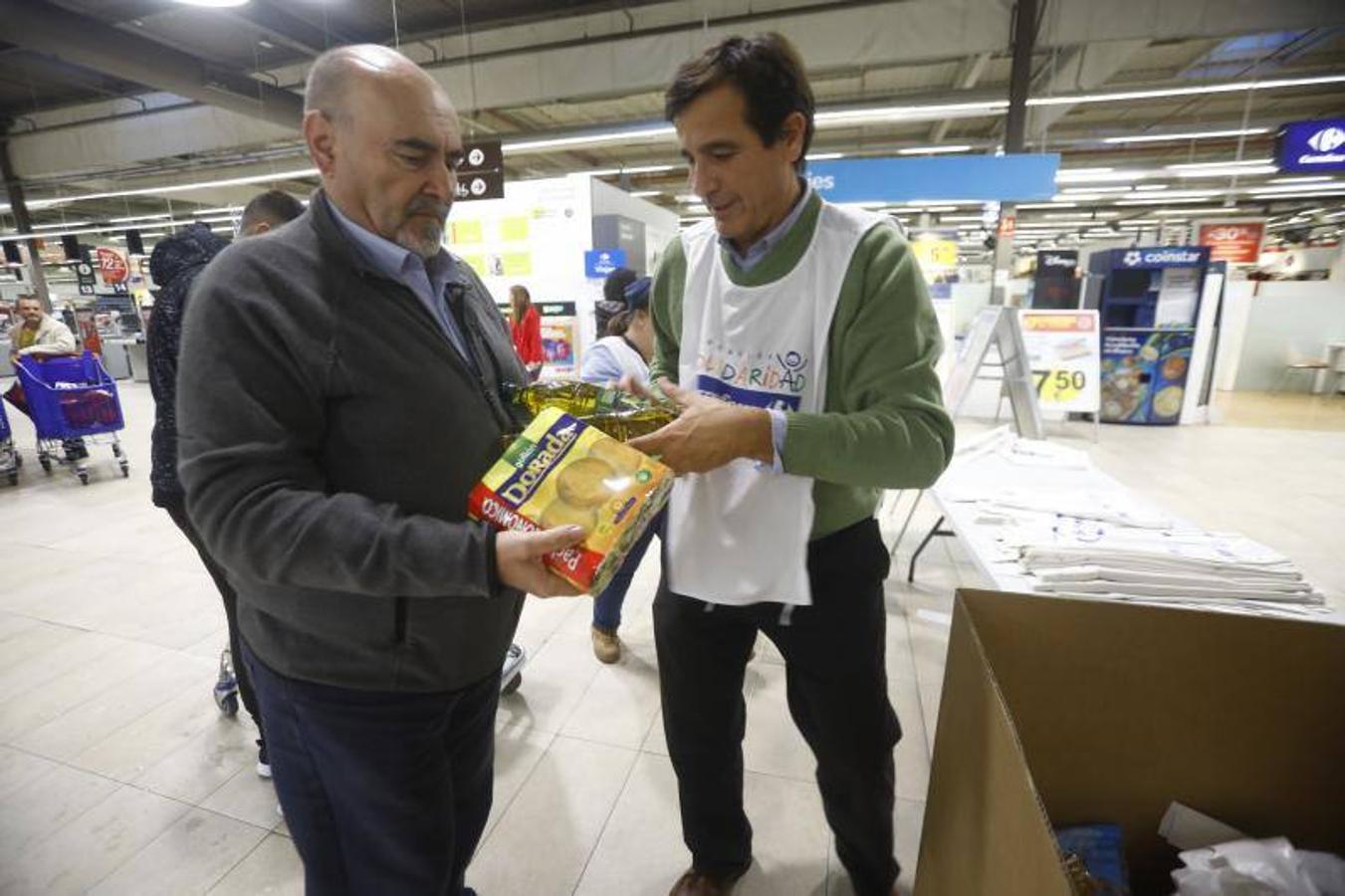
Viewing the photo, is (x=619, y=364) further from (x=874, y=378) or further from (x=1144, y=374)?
(x=1144, y=374)

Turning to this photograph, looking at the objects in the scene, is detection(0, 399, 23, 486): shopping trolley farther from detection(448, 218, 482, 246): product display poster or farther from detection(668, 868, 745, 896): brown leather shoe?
detection(668, 868, 745, 896): brown leather shoe

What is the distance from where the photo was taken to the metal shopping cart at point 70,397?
211 inches

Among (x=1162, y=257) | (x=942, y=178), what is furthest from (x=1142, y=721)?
(x=1162, y=257)

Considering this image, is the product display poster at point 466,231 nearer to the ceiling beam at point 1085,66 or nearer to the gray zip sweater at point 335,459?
the ceiling beam at point 1085,66

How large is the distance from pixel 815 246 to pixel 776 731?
1.86 meters

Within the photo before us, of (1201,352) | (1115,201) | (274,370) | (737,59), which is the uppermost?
(1115,201)

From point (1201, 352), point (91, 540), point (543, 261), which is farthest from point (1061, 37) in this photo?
point (91, 540)

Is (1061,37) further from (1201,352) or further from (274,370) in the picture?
(274,370)

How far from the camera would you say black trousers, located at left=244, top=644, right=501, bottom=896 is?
0.96 meters

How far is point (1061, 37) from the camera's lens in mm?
6039

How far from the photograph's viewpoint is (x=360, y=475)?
0.89m

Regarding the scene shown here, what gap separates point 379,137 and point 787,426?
2.45 feet

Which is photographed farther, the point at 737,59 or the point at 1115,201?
the point at 1115,201

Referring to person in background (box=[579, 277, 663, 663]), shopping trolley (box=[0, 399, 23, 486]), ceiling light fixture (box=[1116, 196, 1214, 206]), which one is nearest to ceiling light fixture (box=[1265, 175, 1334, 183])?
ceiling light fixture (box=[1116, 196, 1214, 206])
